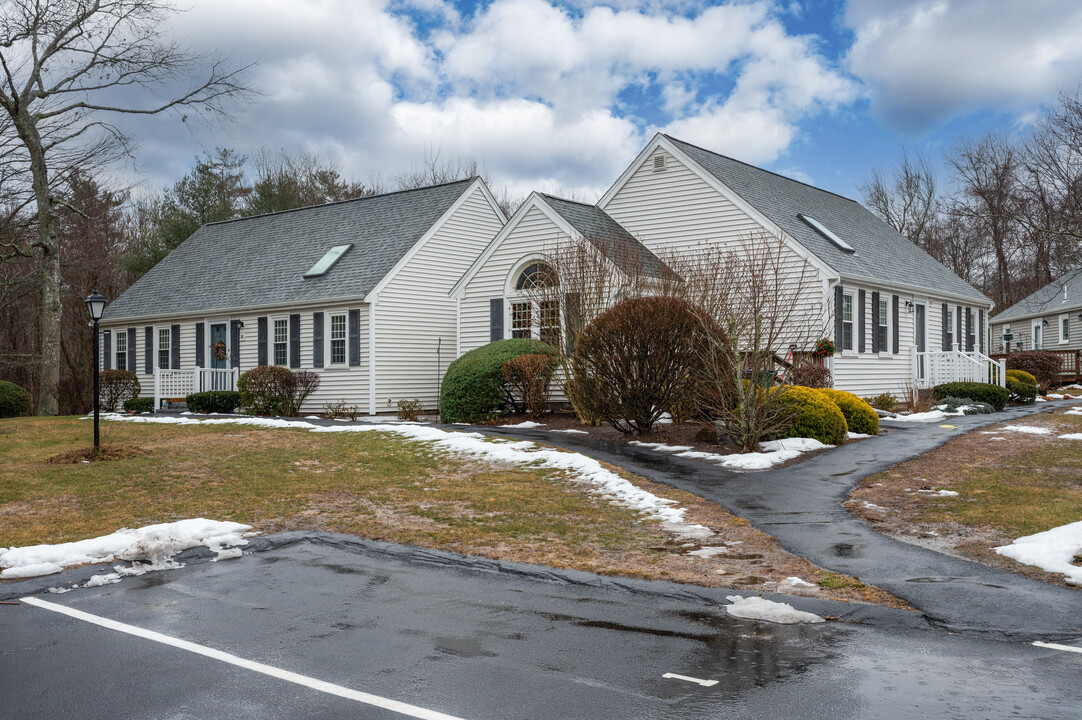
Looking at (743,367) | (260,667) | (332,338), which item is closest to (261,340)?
(332,338)

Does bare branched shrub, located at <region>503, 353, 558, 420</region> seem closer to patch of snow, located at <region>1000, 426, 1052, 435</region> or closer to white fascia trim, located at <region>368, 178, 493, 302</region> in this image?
white fascia trim, located at <region>368, 178, 493, 302</region>

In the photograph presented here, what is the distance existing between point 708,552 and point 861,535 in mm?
1749

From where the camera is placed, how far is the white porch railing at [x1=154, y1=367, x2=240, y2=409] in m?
27.1

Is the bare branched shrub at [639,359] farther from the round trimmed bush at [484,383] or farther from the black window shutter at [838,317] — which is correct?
the black window shutter at [838,317]

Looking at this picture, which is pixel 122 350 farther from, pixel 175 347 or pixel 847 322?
pixel 847 322

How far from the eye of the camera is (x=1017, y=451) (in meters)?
13.9

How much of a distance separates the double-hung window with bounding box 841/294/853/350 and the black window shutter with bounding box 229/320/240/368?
17.8 metres

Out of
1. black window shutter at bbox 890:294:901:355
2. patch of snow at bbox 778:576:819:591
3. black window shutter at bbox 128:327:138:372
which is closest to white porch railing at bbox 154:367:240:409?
black window shutter at bbox 128:327:138:372

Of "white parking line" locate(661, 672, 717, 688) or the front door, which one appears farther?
the front door

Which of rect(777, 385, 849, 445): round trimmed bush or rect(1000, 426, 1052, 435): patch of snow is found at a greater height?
rect(777, 385, 849, 445): round trimmed bush

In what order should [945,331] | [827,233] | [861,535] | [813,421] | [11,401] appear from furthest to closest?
1. [945,331]
2. [11,401]
3. [827,233]
4. [813,421]
5. [861,535]

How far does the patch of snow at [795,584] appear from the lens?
255 inches

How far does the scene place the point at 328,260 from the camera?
26.7m

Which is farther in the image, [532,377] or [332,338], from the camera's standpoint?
[332,338]
